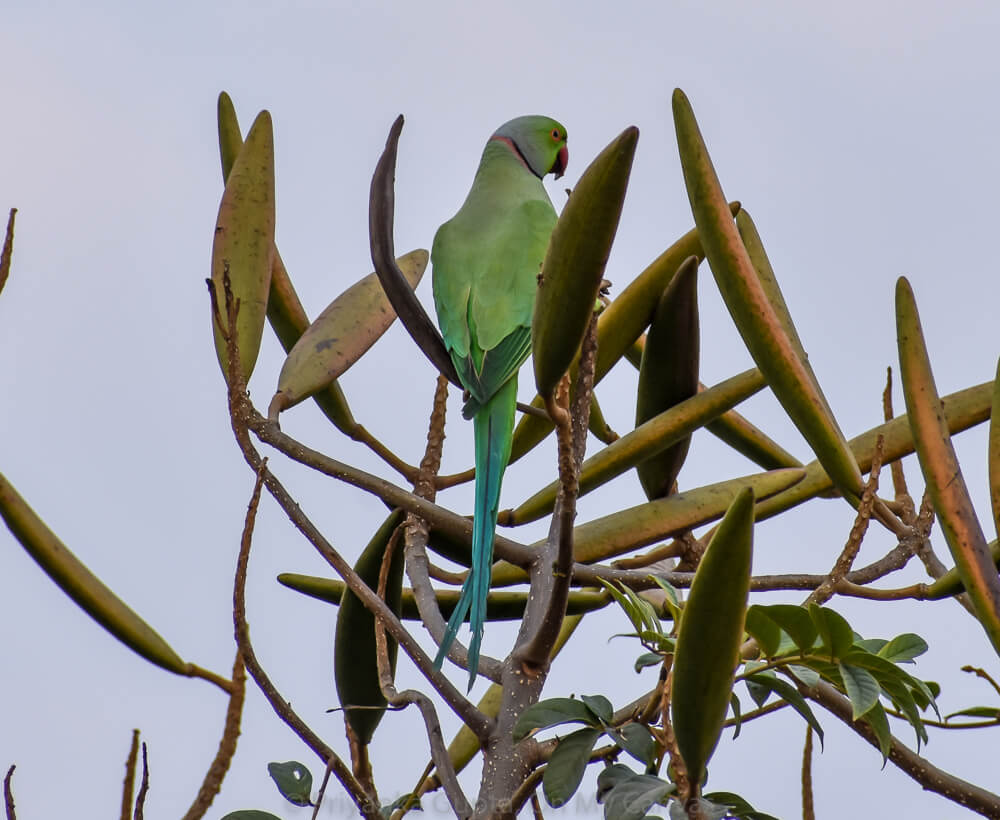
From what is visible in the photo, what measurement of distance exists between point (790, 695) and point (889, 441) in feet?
1.52

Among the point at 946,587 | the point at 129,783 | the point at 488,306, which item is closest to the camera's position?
the point at 129,783

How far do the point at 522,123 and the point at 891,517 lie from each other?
1.90m

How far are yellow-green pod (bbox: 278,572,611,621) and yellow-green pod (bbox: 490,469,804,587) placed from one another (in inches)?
1.2

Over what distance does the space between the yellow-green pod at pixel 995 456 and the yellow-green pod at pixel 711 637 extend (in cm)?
44

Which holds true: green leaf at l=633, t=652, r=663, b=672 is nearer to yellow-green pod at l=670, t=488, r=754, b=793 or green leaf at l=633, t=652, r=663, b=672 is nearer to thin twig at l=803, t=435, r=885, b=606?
thin twig at l=803, t=435, r=885, b=606

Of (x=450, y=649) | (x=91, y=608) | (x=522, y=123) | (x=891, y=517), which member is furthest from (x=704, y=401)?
(x=522, y=123)

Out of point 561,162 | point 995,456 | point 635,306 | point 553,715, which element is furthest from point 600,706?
point 561,162

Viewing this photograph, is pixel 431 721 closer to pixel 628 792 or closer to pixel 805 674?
pixel 628 792

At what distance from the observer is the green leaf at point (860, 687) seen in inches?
44.2

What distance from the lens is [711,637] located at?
909mm

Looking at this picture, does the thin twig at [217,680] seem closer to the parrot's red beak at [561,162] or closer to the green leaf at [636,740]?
the green leaf at [636,740]

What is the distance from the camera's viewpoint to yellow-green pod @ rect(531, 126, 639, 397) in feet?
3.21

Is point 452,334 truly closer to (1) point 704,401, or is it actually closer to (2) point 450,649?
(1) point 704,401

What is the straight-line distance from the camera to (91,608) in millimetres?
1188
